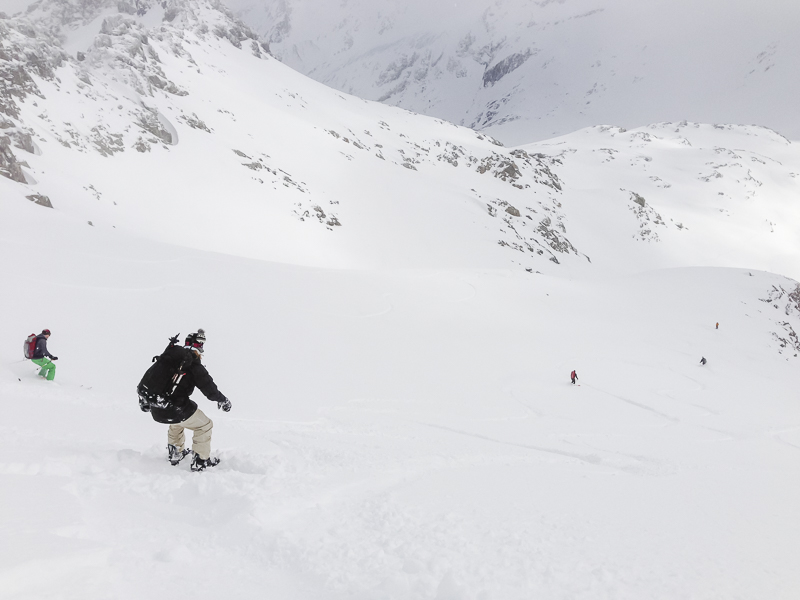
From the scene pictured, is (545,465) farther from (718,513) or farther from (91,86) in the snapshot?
(91,86)

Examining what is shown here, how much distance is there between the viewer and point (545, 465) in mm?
7836

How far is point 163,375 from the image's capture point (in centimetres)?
536

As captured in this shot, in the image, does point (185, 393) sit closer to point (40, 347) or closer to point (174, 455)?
point (174, 455)

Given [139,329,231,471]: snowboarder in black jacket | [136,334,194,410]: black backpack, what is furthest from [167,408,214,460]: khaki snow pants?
[136,334,194,410]: black backpack

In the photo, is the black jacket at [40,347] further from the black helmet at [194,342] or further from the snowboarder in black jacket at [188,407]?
the black helmet at [194,342]

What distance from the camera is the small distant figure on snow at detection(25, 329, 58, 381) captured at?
29.2 feet

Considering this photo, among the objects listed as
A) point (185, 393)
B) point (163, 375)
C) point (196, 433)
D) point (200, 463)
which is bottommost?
point (200, 463)

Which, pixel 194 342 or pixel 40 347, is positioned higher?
pixel 194 342

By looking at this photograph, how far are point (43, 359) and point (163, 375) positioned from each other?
5.88 metres

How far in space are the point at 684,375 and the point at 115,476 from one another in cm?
2396

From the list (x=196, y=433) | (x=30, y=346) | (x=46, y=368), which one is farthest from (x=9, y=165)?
(x=196, y=433)

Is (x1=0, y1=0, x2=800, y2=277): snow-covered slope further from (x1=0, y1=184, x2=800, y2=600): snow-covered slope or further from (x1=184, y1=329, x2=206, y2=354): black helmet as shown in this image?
(x1=184, y1=329, x2=206, y2=354): black helmet

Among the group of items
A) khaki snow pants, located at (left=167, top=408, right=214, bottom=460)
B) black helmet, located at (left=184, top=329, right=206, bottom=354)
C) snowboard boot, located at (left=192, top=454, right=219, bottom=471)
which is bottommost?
snowboard boot, located at (left=192, top=454, right=219, bottom=471)

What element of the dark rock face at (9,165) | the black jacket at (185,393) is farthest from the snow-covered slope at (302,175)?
the black jacket at (185,393)
